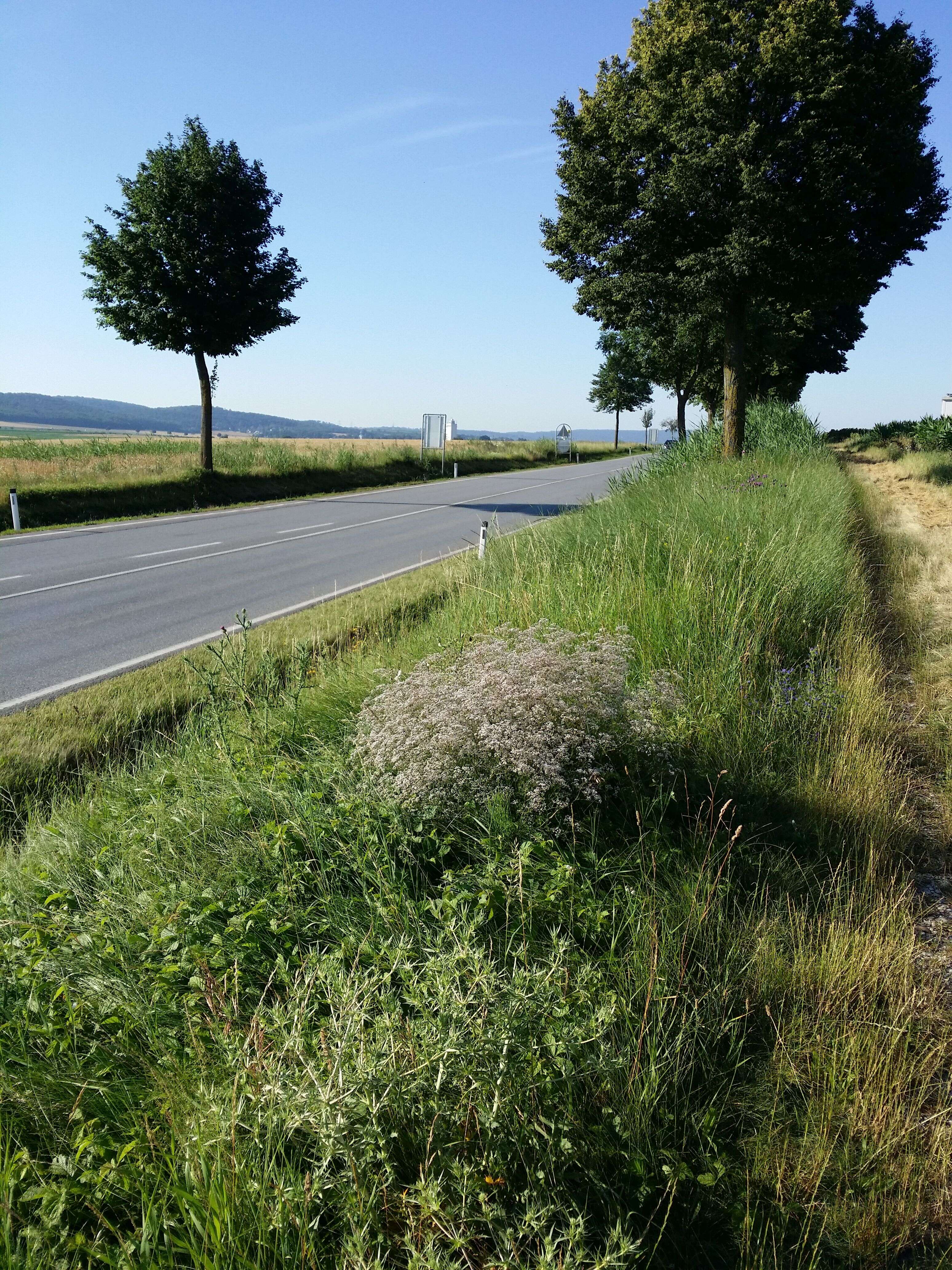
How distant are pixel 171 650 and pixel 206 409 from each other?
1966cm

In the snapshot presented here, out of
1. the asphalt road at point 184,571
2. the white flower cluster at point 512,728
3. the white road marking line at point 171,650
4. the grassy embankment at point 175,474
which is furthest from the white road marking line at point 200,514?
the white flower cluster at point 512,728

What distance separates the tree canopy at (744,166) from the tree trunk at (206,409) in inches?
437

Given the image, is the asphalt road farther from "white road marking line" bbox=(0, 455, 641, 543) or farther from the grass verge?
the grass verge

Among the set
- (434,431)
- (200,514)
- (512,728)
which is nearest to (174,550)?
(200,514)

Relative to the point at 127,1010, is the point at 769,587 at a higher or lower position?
higher

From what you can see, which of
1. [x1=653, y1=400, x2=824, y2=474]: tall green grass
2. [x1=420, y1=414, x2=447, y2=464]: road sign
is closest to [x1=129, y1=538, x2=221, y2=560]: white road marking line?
[x1=653, y1=400, x2=824, y2=474]: tall green grass

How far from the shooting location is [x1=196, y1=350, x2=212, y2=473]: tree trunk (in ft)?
80.6

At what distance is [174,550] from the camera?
557 inches

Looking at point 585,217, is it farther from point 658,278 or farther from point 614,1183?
point 614,1183

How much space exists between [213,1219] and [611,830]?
2060 millimetres

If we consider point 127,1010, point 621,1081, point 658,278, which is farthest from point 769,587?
point 658,278

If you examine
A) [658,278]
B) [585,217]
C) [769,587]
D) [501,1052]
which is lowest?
[501,1052]

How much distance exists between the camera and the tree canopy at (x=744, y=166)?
53.7ft

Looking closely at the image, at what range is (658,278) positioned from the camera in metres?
18.5
